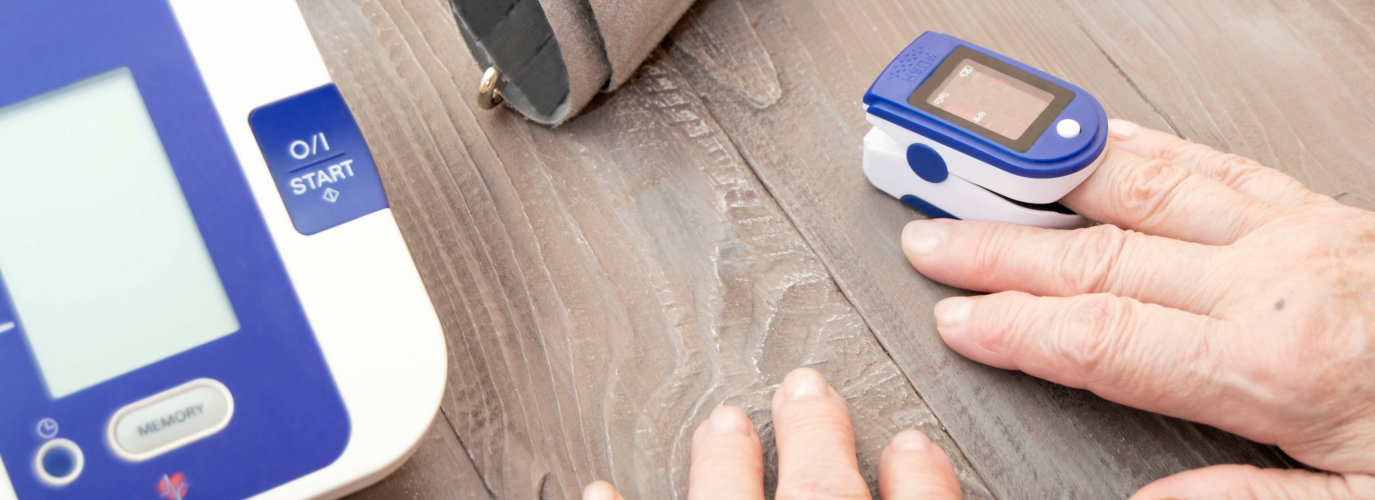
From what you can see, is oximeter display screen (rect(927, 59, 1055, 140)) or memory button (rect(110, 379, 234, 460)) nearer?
memory button (rect(110, 379, 234, 460))

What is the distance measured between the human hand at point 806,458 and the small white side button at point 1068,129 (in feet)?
0.66

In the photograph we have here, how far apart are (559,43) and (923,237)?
26cm

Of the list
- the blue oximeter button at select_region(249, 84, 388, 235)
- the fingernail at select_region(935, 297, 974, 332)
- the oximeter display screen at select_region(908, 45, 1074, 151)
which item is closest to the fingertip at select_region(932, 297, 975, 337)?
the fingernail at select_region(935, 297, 974, 332)

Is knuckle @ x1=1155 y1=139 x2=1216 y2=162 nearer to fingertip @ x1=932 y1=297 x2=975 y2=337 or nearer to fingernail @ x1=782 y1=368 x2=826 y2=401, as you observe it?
fingertip @ x1=932 y1=297 x2=975 y2=337

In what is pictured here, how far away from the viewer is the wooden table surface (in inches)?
22.5

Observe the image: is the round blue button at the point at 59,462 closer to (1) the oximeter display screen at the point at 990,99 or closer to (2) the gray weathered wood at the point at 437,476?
(2) the gray weathered wood at the point at 437,476

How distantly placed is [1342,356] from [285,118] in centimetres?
59

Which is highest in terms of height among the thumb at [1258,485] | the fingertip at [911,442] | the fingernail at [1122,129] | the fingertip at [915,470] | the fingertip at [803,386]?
the fingernail at [1122,129]

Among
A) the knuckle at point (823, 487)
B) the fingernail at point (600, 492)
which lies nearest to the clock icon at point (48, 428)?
the fingernail at point (600, 492)

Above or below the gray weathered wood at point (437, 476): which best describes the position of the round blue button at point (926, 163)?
above

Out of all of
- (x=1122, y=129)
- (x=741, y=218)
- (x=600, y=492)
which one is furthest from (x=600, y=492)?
(x=1122, y=129)

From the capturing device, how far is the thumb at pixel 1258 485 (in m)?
0.53

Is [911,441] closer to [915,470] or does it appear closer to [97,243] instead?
[915,470]

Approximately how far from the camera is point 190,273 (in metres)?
0.48
